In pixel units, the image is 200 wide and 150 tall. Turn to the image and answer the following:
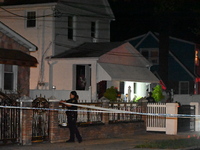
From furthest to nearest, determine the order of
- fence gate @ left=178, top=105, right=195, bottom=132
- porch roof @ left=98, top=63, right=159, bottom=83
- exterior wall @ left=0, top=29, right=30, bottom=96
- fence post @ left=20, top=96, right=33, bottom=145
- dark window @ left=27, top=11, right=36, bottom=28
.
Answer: dark window @ left=27, top=11, right=36, bottom=28 < porch roof @ left=98, top=63, right=159, bottom=83 < fence gate @ left=178, top=105, right=195, bottom=132 < exterior wall @ left=0, top=29, right=30, bottom=96 < fence post @ left=20, top=96, right=33, bottom=145

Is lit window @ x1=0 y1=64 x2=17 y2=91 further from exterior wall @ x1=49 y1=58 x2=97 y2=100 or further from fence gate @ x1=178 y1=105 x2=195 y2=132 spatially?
fence gate @ x1=178 y1=105 x2=195 y2=132

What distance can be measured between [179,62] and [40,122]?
34126 mm

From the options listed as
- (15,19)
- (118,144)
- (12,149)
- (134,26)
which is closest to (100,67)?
(15,19)

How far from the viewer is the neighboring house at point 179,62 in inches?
1961

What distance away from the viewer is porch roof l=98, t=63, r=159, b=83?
95.0 ft

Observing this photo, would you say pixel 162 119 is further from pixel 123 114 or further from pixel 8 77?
pixel 8 77

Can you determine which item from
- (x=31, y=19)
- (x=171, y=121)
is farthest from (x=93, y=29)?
(x=171, y=121)

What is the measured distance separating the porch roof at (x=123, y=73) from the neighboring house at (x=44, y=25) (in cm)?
317

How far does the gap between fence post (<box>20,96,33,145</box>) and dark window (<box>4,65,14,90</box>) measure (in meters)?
7.49

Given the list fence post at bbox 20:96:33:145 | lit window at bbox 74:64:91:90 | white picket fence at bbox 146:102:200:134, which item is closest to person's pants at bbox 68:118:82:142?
fence post at bbox 20:96:33:145

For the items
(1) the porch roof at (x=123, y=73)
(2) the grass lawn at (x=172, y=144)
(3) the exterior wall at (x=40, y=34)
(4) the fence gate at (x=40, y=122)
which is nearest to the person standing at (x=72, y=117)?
(4) the fence gate at (x=40, y=122)

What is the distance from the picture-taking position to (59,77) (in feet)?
99.7

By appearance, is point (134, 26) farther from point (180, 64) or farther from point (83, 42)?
point (83, 42)

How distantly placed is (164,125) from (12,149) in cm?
923
